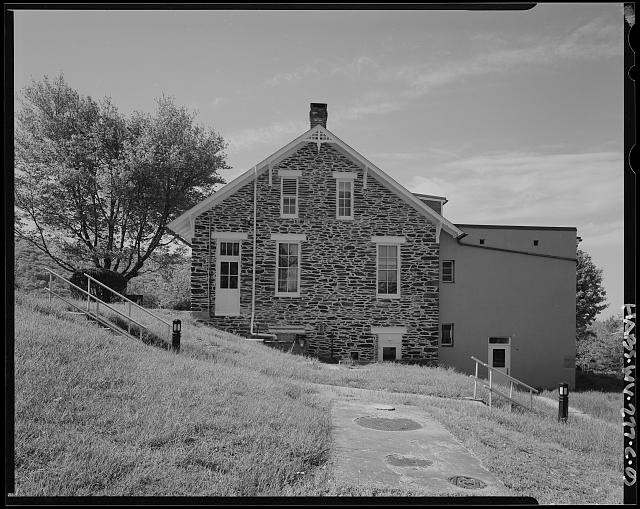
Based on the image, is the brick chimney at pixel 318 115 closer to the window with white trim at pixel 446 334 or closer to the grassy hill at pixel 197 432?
the window with white trim at pixel 446 334

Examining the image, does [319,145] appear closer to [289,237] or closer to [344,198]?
[344,198]

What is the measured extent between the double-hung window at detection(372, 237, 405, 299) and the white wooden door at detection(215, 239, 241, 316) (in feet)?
14.0

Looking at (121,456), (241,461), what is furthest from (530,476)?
(121,456)

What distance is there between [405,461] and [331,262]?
10.0 metres

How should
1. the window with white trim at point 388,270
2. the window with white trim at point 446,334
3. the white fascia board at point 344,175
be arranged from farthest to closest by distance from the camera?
the window with white trim at point 446,334 → the window with white trim at point 388,270 → the white fascia board at point 344,175

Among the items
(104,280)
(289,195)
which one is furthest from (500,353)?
(104,280)

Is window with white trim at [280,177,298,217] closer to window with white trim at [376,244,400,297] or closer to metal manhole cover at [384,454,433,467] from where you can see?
window with white trim at [376,244,400,297]

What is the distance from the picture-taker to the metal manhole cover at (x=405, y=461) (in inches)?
189

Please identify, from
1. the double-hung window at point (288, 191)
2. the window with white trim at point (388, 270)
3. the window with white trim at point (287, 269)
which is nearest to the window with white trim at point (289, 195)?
the double-hung window at point (288, 191)

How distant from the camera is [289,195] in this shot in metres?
14.7

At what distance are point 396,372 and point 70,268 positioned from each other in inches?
570

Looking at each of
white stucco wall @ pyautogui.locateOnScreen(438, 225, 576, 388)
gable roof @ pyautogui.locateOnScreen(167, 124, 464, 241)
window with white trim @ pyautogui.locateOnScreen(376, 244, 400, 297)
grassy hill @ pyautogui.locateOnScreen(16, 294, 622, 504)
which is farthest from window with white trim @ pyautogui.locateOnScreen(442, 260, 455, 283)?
grassy hill @ pyautogui.locateOnScreen(16, 294, 622, 504)

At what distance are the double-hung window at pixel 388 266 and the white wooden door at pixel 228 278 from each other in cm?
426
